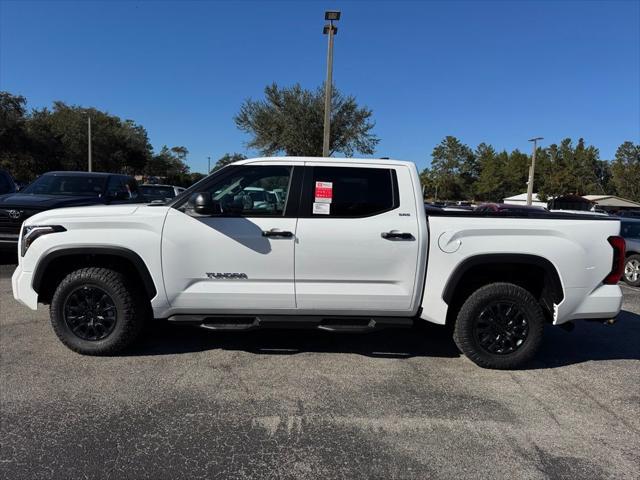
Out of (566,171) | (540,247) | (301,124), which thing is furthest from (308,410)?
(566,171)

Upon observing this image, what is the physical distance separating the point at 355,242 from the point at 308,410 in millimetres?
1421

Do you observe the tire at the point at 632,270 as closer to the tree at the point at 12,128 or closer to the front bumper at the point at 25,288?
the front bumper at the point at 25,288

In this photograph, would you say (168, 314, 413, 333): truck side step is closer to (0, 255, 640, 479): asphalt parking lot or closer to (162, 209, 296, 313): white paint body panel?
(162, 209, 296, 313): white paint body panel

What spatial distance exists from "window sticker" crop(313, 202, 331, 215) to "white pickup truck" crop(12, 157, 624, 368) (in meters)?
0.01

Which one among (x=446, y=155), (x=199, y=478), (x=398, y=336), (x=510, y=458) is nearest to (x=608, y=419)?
(x=510, y=458)

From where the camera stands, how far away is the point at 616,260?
161 inches

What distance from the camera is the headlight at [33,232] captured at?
161 inches

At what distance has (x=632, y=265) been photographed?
9812mm

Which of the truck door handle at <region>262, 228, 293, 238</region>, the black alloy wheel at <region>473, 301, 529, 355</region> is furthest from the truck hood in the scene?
the black alloy wheel at <region>473, 301, 529, 355</region>

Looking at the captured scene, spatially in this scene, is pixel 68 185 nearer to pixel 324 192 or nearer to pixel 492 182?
pixel 324 192

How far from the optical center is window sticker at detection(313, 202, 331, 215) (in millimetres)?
4066

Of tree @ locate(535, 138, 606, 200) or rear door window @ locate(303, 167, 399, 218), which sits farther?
tree @ locate(535, 138, 606, 200)

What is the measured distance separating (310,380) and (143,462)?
154cm

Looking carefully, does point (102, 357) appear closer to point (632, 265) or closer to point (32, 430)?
point (32, 430)
